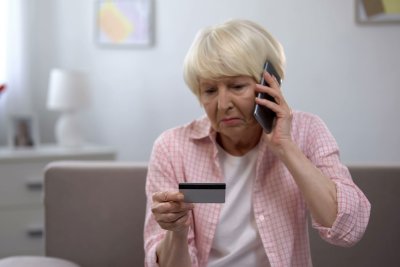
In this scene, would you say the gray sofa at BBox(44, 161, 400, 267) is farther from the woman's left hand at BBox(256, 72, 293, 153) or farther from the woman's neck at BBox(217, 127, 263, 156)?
the woman's left hand at BBox(256, 72, 293, 153)

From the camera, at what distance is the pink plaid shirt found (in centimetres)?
143

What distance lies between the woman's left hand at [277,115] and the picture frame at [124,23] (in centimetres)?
198

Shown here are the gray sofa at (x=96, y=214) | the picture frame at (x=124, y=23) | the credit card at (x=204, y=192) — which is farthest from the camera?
the picture frame at (x=124, y=23)

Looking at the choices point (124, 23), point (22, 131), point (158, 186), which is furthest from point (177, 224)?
point (124, 23)

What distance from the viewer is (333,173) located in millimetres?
1414

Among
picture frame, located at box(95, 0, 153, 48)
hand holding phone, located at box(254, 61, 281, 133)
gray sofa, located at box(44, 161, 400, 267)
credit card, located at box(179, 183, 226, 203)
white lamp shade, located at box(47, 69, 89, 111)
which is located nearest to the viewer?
credit card, located at box(179, 183, 226, 203)

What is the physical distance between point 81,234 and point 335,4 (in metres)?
1.60

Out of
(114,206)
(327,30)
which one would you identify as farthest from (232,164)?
(327,30)

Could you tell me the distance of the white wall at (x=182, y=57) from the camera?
2721mm

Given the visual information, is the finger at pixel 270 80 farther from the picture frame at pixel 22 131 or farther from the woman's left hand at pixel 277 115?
the picture frame at pixel 22 131

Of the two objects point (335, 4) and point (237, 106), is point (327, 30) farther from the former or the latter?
point (237, 106)

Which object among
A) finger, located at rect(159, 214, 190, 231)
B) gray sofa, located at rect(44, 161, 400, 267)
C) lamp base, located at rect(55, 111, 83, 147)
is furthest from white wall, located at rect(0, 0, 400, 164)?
finger, located at rect(159, 214, 190, 231)

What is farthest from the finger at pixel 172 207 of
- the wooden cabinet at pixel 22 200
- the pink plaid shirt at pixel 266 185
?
the wooden cabinet at pixel 22 200

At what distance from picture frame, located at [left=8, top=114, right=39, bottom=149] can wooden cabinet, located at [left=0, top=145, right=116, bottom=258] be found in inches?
6.2
